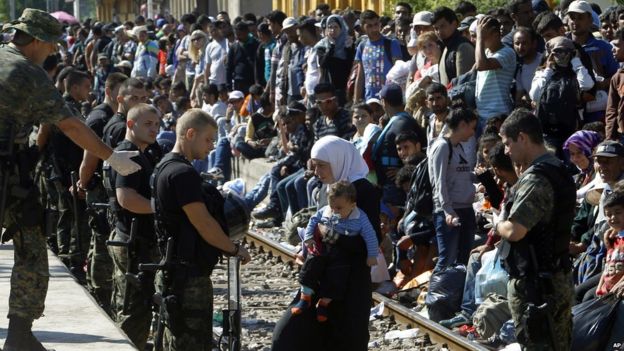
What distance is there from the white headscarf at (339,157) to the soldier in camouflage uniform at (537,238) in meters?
1.06

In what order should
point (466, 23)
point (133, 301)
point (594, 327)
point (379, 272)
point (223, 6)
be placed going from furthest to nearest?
point (223, 6), point (466, 23), point (379, 272), point (594, 327), point (133, 301)

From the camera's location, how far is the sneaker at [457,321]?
12.0m

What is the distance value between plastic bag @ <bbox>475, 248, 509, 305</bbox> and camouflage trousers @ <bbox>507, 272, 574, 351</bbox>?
8.12ft

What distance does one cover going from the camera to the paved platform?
8977 millimetres

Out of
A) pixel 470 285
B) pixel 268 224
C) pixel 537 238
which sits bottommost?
pixel 268 224

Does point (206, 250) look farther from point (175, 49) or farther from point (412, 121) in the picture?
point (175, 49)

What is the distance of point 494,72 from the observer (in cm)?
1473

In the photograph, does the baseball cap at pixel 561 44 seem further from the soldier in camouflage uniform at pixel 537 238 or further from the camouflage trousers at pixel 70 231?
the soldier in camouflage uniform at pixel 537 238

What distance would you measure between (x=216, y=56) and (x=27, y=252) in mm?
15912

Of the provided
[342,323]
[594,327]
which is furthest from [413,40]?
[342,323]

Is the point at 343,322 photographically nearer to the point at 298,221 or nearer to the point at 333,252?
the point at 333,252

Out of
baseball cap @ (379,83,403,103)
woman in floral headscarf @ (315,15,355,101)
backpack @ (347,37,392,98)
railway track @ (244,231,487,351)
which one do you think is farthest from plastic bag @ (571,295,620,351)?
woman in floral headscarf @ (315,15,355,101)

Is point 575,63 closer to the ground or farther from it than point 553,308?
farther from it

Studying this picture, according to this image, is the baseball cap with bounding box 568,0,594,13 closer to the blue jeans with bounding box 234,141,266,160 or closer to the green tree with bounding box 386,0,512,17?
the green tree with bounding box 386,0,512,17
